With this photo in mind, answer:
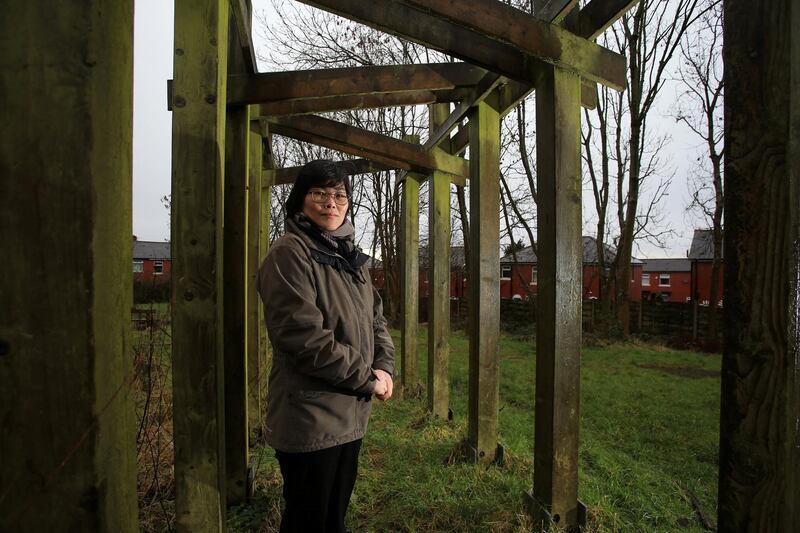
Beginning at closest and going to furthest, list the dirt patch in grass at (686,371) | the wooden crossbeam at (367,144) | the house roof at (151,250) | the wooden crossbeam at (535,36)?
the wooden crossbeam at (535,36)
the wooden crossbeam at (367,144)
the dirt patch in grass at (686,371)
the house roof at (151,250)

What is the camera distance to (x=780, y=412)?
113 cm

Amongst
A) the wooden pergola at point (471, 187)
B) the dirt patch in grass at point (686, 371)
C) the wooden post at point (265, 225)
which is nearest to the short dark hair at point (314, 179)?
the wooden pergola at point (471, 187)

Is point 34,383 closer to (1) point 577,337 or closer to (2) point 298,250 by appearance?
(2) point 298,250

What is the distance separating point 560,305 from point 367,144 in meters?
3.41

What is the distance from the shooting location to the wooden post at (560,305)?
9.29 feet

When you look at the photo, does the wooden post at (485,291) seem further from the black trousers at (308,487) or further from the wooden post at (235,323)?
the black trousers at (308,487)

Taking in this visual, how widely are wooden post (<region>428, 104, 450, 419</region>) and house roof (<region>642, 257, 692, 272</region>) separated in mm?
40383

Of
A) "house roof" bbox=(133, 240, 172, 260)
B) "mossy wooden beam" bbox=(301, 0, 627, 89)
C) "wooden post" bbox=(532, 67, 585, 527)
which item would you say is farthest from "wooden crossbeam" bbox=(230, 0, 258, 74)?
"house roof" bbox=(133, 240, 172, 260)

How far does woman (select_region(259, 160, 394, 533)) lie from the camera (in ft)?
6.14

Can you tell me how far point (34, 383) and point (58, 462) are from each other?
0.51 feet

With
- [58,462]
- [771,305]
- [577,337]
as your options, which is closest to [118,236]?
[58,462]

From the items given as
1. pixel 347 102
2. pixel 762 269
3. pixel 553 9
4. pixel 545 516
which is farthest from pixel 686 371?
pixel 762 269

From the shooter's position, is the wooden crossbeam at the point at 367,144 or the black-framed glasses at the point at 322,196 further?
the wooden crossbeam at the point at 367,144

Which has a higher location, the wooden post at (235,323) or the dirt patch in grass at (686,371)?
the wooden post at (235,323)
